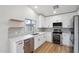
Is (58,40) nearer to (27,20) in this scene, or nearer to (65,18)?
(65,18)

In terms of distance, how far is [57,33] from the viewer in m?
1.43

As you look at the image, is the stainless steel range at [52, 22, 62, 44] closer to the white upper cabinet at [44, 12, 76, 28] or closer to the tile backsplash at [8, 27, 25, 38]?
the white upper cabinet at [44, 12, 76, 28]

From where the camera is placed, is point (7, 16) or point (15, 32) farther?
point (15, 32)

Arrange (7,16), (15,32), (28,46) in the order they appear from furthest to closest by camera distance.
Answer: (28,46)
(15,32)
(7,16)

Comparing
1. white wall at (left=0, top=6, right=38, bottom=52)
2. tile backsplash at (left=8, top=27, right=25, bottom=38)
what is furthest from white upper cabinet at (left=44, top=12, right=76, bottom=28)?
tile backsplash at (left=8, top=27, right=25, bottom=38)

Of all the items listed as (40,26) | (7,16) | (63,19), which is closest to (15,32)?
(7,16)

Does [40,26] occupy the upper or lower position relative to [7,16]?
lower

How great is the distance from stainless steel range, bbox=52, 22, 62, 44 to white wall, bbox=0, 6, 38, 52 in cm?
44

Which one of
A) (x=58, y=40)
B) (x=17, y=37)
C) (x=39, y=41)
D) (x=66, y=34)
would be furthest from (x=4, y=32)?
(x=66, y=34)

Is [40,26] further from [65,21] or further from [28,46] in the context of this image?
[28,46]

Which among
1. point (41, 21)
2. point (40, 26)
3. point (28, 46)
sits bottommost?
point (28, 46)

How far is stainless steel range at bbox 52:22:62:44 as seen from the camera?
1.39 metres

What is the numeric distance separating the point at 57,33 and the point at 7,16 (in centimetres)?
99
